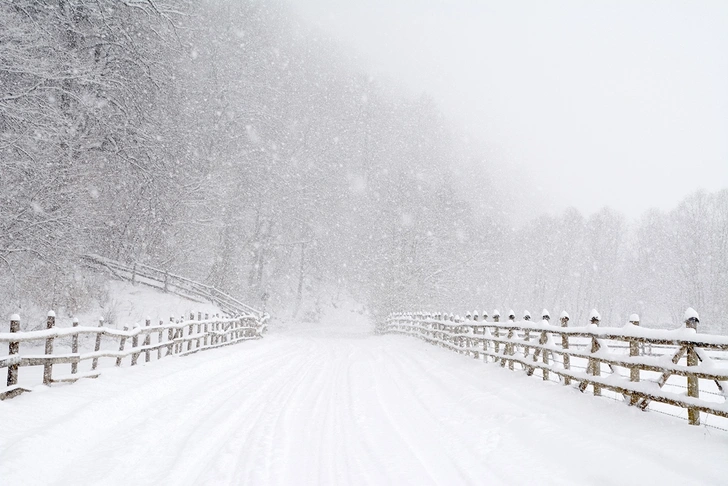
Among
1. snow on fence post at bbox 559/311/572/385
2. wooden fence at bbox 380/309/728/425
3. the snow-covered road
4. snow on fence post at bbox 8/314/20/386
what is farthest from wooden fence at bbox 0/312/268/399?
snow on fence post at bbox 559/311/572/385

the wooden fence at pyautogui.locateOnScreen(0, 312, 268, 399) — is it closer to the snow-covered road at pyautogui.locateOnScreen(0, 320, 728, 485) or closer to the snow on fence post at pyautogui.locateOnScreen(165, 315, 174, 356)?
the snow on fence post at pyautogui.locateOnScreen(165, 315, 174, 356)

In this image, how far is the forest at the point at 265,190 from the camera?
11.6 meters

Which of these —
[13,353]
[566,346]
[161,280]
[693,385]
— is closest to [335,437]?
[693,385]

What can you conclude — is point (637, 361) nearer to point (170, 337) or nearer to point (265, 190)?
point (170, 337)

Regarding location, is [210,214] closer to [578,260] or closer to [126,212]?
[126,212]

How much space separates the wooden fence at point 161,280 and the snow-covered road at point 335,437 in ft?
42.1

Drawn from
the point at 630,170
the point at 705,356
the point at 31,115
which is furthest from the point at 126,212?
the point at 630,170

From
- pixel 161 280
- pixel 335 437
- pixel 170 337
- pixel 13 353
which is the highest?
pixel 161 280

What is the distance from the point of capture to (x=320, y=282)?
47.2 metres

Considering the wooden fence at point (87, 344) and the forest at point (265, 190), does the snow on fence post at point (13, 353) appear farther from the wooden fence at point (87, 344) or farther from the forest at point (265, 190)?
the forest at point (265, 190)

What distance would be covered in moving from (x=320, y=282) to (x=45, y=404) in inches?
1639

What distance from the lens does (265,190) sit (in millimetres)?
35688

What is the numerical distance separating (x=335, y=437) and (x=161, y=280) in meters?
19.6

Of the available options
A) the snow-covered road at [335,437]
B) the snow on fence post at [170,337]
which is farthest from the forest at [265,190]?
the snow-covered road at [335,437]
